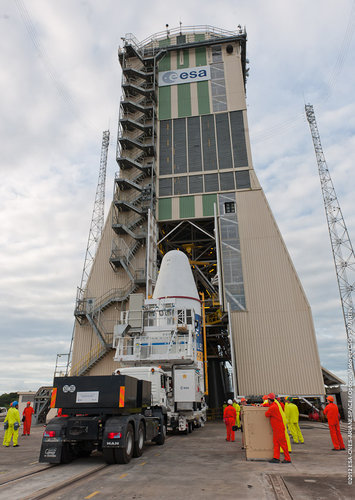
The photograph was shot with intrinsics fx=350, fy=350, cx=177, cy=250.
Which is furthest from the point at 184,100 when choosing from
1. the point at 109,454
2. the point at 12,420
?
the point at 109,454

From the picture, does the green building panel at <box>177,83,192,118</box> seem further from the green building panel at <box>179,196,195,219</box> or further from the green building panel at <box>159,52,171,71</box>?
the green building panel at <box>179,196,195,219</box>

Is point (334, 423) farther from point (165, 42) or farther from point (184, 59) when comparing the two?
point (165, 42)

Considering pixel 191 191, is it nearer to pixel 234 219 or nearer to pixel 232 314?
pixel 234 219

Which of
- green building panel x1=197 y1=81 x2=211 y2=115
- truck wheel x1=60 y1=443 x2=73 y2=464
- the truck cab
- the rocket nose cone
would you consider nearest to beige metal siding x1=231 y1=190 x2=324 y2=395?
the rocket nose cone

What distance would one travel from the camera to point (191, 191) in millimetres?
30734

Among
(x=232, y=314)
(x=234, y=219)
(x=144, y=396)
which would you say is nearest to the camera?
(x=144, y=396)

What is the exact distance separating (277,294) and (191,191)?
11.5 m

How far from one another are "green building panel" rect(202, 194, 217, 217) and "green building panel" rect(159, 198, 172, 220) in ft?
9.75

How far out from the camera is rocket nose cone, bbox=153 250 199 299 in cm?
2289

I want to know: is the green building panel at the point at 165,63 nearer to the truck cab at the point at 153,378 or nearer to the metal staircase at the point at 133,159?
the metal staircase at the point at 133,159

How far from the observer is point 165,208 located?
3062cm

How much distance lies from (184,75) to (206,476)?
35777 millimetres

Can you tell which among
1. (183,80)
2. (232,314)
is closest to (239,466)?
(232,314)

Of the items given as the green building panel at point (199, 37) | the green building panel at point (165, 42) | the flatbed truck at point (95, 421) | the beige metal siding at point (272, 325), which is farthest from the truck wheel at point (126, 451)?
the green building panel at point (165, 42)
